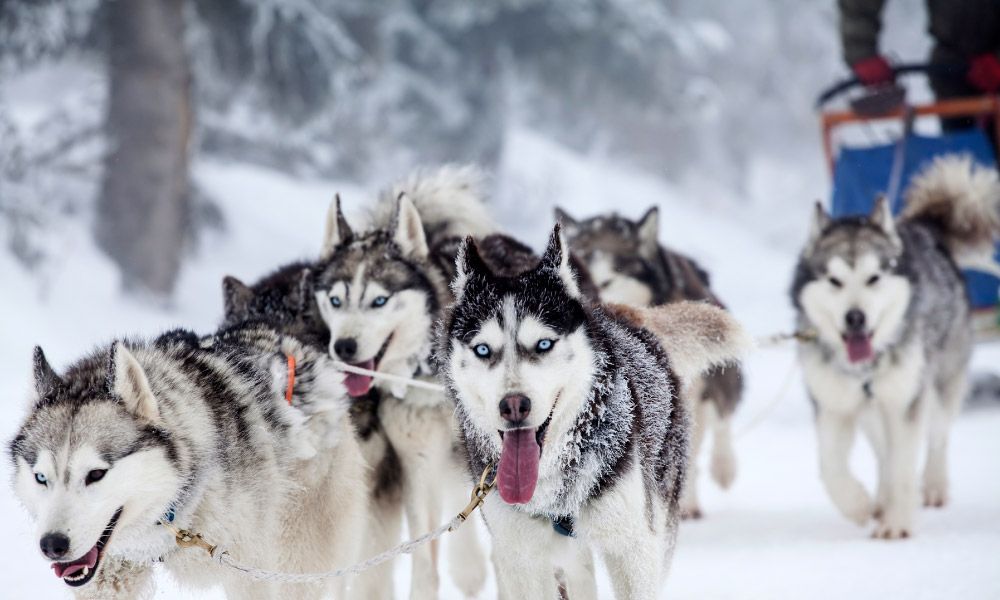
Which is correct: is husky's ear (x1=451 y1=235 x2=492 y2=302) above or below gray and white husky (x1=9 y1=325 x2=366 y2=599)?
above

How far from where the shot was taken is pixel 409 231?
3.72 metres

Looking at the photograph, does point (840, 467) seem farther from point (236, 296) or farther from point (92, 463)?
point (92, 463)

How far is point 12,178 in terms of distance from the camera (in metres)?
9.48

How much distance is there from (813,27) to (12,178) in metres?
20.6

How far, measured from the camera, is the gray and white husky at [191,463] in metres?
2.26

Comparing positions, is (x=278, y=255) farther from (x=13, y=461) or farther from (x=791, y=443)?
(x=13, y=461)

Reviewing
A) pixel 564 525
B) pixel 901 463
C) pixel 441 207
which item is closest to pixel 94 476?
A: pixel 564 525

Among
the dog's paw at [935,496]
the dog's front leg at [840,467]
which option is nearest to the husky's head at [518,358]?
the dog's front leg at [840,467]

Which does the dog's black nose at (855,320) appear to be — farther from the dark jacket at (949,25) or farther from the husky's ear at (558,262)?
the dark jacket at (949,25)

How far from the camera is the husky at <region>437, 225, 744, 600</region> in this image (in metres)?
2.43

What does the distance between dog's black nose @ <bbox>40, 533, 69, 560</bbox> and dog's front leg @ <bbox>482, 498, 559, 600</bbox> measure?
988 millimetres

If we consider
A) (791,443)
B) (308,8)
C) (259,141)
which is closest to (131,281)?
(308,8)

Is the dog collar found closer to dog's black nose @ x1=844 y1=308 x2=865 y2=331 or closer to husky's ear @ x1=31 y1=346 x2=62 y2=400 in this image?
husky's ear @ x1=31 y1=346 x2=62 y2=400

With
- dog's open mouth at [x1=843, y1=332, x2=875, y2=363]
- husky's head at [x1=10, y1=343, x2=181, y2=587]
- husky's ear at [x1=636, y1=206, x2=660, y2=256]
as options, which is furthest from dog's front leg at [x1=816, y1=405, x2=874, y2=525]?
husky's head at [x1=10, y1=343, x2=181, y2=587]
